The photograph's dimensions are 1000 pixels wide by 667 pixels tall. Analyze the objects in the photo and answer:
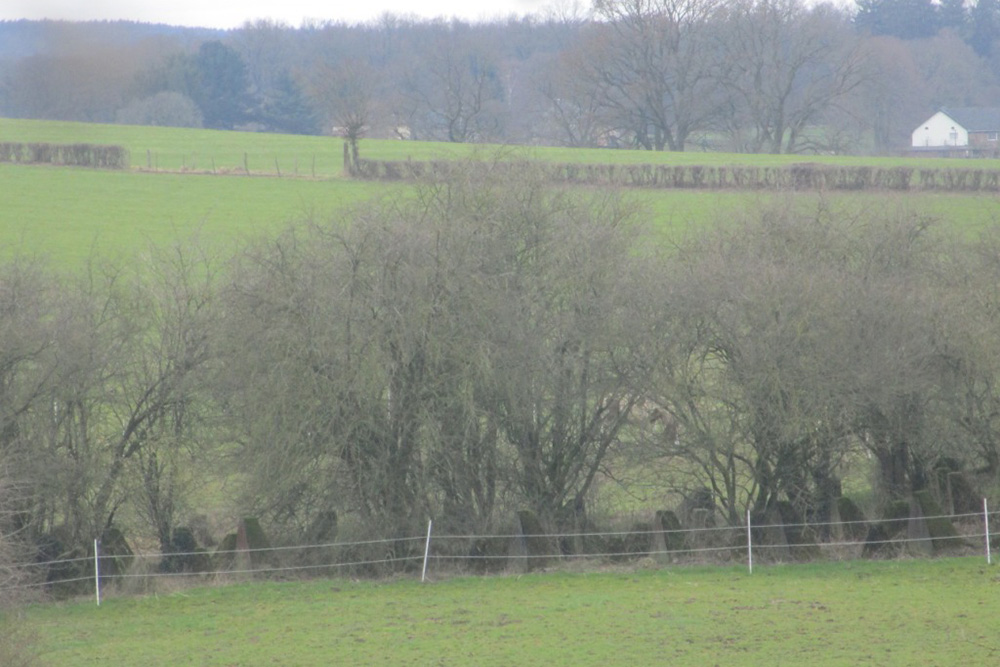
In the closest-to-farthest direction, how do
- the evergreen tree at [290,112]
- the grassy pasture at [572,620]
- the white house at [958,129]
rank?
the grassy pasture at [572,620] → the evergreen tree at [290,112] → the white house at [958,129]

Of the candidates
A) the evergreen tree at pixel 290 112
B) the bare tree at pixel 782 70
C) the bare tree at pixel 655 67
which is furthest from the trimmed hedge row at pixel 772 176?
the bare tree at pixel 782 70

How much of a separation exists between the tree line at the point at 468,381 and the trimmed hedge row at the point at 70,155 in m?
30.4

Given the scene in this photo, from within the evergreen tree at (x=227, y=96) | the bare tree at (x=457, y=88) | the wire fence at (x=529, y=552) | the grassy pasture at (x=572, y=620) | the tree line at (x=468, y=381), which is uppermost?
the bare tree at (x=457, y=88)

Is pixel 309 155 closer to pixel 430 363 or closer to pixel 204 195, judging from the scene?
pixel 204 195

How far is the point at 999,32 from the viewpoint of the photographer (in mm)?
98062

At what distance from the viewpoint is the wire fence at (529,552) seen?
15.9 m

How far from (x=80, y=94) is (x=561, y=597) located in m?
10.5

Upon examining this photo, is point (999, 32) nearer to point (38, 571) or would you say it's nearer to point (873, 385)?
point (873, 385)

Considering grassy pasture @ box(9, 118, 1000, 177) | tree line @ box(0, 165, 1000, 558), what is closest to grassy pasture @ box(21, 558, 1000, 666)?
tree line @ box(0, 165, 1000, 558)

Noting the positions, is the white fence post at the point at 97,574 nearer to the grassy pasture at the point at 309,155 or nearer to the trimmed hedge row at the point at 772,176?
the trimmed hedge row at the point at 772,176

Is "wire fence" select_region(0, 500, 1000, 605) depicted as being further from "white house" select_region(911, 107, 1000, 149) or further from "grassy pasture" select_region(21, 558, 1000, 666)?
"white house" select_region(911, 107, 1000, 149)

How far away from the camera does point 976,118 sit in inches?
3484

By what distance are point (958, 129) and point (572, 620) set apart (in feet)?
276

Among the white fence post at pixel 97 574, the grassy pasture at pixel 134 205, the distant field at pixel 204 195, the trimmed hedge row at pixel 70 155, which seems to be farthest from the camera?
the trimmed hedge row at pixel 70 155
